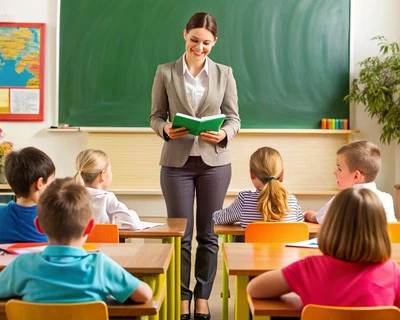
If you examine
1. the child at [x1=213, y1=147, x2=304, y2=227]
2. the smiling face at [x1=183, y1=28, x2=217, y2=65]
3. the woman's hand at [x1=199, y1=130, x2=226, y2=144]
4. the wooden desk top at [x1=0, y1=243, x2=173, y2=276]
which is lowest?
the wooden desk top at [x1=0, y1=243, x2=173, y2=276]

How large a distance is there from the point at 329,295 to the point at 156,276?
2.18ft

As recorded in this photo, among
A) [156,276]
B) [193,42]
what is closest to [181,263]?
[193,42]

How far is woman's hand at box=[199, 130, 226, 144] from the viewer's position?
355cm

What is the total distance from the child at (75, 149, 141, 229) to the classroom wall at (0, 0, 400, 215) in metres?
2.44

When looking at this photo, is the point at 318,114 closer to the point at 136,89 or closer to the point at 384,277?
the point at 136,89

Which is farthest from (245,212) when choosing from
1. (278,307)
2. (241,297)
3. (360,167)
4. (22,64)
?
(22,64)

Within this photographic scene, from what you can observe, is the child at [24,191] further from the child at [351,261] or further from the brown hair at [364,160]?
the brown hair at [364,160]

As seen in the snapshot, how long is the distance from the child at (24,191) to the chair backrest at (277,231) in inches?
36.2

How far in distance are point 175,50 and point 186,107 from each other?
2191 millimetres

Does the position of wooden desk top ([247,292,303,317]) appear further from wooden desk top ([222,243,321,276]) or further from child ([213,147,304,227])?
→ child ([213,147,304,227])

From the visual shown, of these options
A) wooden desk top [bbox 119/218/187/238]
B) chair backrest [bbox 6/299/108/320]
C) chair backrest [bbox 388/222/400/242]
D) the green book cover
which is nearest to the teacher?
the green book cover

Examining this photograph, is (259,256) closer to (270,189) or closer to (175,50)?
(270,189)

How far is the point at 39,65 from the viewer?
5820 mm

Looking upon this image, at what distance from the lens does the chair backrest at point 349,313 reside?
5.26 feet
